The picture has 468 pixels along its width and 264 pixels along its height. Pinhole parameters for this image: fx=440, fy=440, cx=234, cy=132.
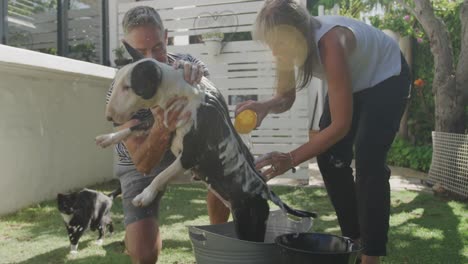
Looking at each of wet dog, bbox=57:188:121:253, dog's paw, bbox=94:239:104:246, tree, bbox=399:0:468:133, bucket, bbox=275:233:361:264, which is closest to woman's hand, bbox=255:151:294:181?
bucket, bbox=275:233:361:264

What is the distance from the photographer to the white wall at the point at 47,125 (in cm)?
559

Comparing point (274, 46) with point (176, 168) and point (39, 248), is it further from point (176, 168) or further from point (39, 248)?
point (39, 248)

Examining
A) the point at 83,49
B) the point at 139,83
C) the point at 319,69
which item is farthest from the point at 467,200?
the point at 83,49

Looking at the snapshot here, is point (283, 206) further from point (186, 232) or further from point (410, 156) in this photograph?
point (410, 156)

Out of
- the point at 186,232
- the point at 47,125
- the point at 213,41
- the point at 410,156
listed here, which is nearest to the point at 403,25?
the point at 410,156

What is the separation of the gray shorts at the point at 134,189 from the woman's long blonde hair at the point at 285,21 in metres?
1.03

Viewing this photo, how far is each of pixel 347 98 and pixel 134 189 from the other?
141 centimetres

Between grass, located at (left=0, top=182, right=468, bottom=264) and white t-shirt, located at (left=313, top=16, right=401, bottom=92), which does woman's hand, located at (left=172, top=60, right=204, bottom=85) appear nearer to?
white t-shirt, located at (left=313, top=16, right=401, bottom=92)

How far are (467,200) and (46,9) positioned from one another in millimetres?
7103

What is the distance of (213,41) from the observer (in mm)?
7723

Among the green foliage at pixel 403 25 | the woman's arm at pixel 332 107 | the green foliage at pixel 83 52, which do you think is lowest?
the woman's arm at pixel 332 107

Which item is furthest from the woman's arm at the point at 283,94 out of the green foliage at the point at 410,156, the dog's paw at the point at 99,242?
the green foliage at the point at 410,156

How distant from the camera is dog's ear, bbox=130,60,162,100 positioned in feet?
5.35

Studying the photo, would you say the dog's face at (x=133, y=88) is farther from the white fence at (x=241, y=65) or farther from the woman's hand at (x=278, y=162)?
the white fence at (x=241, y=65)
